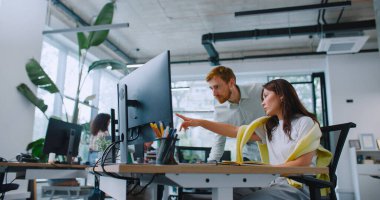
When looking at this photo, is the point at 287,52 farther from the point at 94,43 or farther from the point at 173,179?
the point at 173,179

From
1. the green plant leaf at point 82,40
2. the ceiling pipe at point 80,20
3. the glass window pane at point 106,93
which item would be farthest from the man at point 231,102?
the glass window pane at point 106,93

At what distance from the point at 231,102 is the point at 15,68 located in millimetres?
3191

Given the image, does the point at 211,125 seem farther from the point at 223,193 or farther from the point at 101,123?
the point at 101,123

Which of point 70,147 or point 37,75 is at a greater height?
point 37,75

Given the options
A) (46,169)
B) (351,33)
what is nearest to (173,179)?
(46,169)

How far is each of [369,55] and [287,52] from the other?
5.79 feet

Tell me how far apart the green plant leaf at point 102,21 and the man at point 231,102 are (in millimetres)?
3178

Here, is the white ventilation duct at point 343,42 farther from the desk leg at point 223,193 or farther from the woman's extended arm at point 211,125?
the desk leg at point 223,193

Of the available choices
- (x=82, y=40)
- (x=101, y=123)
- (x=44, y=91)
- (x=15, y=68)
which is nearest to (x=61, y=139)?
(x=101, y=123)

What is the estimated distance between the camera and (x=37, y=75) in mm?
4570

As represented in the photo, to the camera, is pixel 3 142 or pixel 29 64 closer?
pixel 3 142

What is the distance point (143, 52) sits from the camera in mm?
8586

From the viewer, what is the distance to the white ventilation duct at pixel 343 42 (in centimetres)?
593

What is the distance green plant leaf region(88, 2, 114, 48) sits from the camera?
5.05 meters
